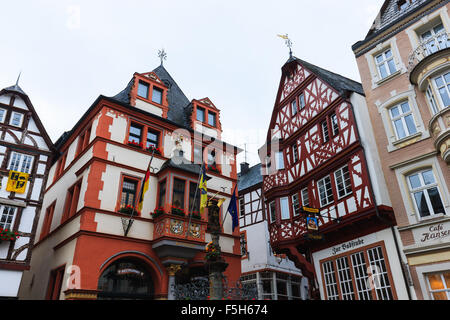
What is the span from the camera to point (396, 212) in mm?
13867

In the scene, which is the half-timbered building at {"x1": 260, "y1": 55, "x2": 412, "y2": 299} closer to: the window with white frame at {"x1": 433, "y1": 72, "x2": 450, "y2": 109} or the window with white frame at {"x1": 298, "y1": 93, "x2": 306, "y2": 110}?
the window with white frame at {"x1": 298, "y1": 93, "x2": 306, "y2": 110}

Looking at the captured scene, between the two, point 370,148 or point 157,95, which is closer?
point 370,148

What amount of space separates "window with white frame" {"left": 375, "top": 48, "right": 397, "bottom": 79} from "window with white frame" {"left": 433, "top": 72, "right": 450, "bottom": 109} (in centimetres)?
279

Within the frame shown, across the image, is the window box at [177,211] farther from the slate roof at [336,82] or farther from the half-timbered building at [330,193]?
the slate roof at [336,82]

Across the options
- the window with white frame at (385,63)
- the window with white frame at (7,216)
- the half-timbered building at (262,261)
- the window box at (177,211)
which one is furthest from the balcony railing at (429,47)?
the window with white frame at (7,216)

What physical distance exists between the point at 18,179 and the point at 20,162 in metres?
1.22

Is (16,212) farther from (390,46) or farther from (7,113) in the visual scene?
(390,46)

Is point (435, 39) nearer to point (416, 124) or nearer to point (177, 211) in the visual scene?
point (416, 124)

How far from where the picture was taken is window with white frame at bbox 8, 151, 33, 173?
58.2 ft

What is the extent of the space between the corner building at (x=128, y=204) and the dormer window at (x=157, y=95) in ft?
0.20

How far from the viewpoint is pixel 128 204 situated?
1631cm

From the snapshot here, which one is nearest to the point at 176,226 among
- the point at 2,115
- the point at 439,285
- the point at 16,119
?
the point at 439,285

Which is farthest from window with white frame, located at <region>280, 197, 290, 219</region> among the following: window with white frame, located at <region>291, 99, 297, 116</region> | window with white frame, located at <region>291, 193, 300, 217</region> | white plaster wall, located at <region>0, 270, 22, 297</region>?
white plaster wall, located at <region>0, 270, 22, 297</region>
